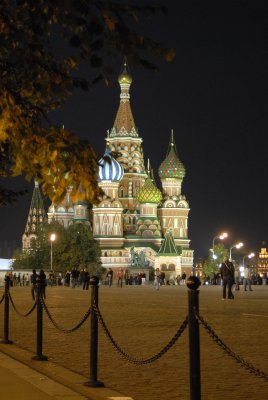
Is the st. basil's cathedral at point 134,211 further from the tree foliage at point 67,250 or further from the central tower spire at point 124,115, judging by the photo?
the tree foliage at point 67,250

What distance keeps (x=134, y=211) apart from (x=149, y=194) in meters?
5.93

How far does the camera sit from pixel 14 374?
1183 centimetres

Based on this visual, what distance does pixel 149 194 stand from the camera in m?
117

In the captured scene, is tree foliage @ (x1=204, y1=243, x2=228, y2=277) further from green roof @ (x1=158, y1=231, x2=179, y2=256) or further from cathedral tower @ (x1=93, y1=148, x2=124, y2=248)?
cathedral tower @ (x1=93, y1=148, x2=124, y2=248)

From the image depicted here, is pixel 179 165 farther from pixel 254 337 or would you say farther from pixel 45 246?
pixel 254 337

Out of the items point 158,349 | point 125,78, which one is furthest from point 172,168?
point 158,349

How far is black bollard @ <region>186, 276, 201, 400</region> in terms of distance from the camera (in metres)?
8.32

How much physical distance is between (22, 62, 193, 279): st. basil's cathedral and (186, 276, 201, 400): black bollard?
101 meters

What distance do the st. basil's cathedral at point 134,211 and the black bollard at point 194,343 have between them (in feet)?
333

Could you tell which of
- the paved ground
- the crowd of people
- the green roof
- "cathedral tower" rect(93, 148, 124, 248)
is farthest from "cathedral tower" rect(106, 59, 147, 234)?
the paved ground

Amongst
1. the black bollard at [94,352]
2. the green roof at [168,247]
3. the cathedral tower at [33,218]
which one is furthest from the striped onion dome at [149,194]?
the black bollard at [94,352]

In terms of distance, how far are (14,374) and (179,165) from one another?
11485cm

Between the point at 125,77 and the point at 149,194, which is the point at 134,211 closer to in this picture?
the point at 149,194

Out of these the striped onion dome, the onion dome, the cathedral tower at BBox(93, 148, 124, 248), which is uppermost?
the onion dome
